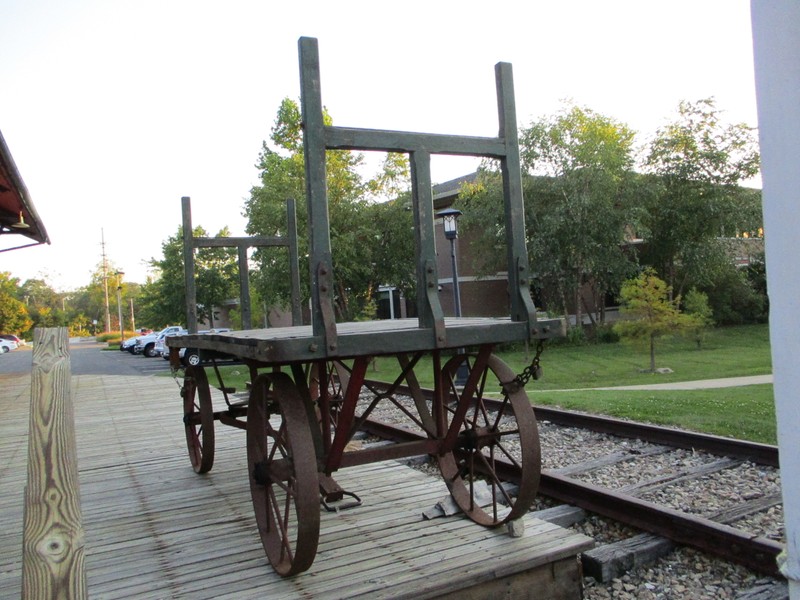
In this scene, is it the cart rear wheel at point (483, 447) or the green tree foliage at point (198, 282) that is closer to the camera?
the cart rear wheel at point (483, 447)

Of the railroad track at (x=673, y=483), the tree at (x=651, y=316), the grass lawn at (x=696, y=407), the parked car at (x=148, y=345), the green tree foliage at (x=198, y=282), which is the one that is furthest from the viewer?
the parked car at (x=148, y=345)

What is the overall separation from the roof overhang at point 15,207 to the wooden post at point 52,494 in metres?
6.65

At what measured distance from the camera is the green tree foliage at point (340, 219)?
72.5 ft

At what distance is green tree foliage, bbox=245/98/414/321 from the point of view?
2211 cm

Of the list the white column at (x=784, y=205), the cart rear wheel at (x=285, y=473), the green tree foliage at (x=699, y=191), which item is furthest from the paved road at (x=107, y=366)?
the green tree foliage at (x=699, y=191)

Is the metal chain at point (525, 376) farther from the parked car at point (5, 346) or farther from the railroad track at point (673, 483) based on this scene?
the parked car at point (5, 346)

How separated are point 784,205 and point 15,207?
1195 centimetres

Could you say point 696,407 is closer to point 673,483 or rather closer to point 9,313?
point 673,483

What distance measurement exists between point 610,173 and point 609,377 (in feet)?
29.5

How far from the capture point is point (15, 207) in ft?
35.3

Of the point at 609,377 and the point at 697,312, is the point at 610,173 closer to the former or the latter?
the point at 697,312

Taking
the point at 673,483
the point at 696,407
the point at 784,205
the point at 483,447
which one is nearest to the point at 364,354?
the point at 483,447

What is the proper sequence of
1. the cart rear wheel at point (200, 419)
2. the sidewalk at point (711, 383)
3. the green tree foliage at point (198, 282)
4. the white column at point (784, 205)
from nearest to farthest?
the white column at point (784, 205) → the cart rear wheel at point (200, 419) → the sidewalk at point (711, 383) → the green tree foliage at point (198, 282)

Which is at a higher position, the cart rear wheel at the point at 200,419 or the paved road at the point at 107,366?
the cart rear wheel at the point at 200,419
